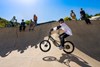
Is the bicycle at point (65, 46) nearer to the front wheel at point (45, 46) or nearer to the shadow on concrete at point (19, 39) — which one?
the front wheel at point (45, 46)

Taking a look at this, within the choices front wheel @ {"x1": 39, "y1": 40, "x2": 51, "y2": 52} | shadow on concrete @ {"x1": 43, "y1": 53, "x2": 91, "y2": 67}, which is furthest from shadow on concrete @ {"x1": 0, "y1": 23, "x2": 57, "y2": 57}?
shadow on concrete @ {"x1": 43, "y1": 53, "x2": 91, "y2": 67}

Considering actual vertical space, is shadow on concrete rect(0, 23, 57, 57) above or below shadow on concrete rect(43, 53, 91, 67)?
above

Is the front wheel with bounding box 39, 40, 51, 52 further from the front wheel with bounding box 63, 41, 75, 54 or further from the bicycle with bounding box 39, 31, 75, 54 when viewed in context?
the front wheel with bounding box 63, 41, 75, 54

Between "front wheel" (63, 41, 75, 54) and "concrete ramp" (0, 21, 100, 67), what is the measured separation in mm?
258

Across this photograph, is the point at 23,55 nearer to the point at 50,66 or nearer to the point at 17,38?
the point at 50,66

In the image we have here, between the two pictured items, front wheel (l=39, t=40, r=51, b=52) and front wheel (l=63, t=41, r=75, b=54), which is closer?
front wheel (l=63, t=41, r=75, b=54)

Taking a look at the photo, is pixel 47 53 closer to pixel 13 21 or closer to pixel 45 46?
pixel 45 46

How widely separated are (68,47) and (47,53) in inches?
58.9

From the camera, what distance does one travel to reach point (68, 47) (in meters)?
11.5

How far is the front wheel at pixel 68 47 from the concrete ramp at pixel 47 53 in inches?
10.2

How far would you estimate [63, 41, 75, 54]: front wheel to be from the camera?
1136cm

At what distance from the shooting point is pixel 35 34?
17.8 metres

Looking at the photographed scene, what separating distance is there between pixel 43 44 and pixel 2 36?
8.28 meters

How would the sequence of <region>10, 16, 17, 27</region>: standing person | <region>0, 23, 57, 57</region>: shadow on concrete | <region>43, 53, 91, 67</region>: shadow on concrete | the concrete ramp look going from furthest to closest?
<region>10, 16, 17, 27</region>: standing person < <region>0, 23, 57, 57</region>: shadow on concrete < the concrete ramp < <region>43, 53, 91, 67</region>: shadow on concrete
